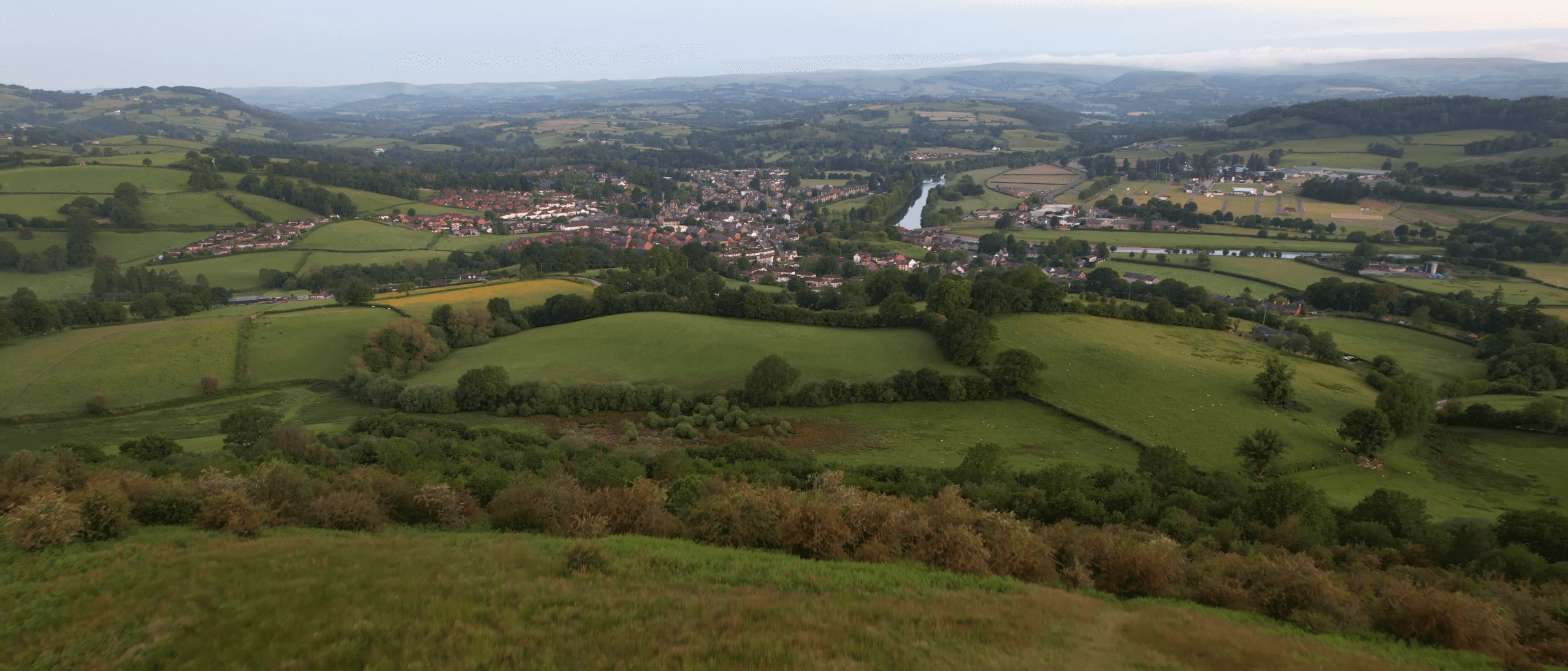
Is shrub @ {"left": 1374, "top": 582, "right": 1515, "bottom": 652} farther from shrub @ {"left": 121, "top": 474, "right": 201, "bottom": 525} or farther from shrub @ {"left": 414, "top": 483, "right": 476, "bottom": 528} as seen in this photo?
shrub @ {"left": 121, "top": 474, "right": 201, "bottom": 525}

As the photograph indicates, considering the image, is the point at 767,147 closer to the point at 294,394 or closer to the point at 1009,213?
the point at 1009,213

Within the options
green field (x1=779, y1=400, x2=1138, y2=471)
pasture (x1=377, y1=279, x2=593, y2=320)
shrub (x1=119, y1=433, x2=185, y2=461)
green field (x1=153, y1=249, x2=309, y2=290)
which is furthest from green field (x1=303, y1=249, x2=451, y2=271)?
green field (x1=779, y1=400, x2=1138, y2=471)

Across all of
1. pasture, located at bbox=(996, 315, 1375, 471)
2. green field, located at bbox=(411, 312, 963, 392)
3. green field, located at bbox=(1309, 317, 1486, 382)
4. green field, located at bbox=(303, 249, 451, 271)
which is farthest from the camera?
green field, located at bbox=(303, 249, 451, 271)

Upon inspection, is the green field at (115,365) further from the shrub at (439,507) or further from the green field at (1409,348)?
the green field at (1409,348)

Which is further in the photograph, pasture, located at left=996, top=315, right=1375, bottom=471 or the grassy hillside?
pasture, located at left=996, top=315, right=1375, bottom=471

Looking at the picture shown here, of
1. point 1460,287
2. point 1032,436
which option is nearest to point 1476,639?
point 1032,436

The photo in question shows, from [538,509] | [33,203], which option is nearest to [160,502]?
[538,509]

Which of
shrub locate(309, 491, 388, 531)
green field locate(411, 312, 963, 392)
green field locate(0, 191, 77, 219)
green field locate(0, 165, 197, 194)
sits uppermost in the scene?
green field locate(0, 165, 197, 194)
